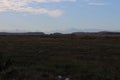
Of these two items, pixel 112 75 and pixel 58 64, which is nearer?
pixel 112 75

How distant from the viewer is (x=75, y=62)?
29.4 metres

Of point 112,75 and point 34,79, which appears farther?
point 112,75

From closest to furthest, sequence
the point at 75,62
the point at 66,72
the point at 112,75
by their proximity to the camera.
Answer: the point at 112,75
the point at 66,72
the point at 75,62

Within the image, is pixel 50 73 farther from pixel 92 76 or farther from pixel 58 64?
pixel 58 64

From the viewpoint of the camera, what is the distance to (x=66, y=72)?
24828 mm

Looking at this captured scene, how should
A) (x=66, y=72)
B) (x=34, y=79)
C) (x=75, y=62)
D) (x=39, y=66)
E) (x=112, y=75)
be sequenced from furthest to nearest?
1. (x=75, y=62)
2. (x=39, y=66)
3. (x=66, y=72)
4. (x=112, y=75)
5. (x=34, y=79)

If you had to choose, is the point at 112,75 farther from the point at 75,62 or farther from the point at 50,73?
the point at 75,62

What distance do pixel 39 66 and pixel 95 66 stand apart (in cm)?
366

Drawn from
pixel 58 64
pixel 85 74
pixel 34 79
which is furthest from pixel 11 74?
pixel 58 64

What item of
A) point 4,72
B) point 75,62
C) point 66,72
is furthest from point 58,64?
point 4,72

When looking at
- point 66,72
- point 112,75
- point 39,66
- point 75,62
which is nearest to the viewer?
point 112,75

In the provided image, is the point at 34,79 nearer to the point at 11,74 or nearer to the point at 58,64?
the point at 11,74

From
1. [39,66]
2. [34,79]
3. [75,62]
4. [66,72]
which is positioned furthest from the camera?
[75,62]

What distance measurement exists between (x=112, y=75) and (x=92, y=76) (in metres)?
1.10
